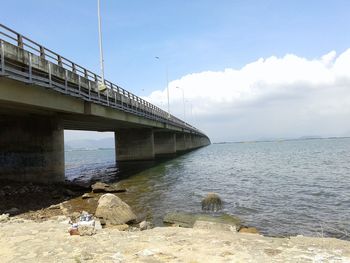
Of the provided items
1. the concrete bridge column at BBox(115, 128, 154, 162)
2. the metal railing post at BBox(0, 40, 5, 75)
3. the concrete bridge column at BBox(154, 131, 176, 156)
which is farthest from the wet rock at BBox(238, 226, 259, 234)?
the concrete bridge column at BBox(154, 131, 176, 156)

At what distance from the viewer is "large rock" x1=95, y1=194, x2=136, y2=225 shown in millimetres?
14517

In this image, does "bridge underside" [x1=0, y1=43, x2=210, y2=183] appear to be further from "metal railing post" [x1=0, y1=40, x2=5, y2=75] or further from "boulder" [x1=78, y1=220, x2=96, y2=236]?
"boulder" [x1=78, y1=220, x2=96, y2=236]

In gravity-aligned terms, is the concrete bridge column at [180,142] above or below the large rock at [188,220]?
above

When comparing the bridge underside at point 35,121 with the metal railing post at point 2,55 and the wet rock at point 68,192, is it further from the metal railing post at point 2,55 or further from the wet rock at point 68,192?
the wet rock at point 68,192

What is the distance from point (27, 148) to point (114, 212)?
1251 centimetres

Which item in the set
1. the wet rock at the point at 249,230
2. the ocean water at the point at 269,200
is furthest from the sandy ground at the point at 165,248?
the ocean water at the point at 269,200

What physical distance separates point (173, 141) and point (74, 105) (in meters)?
59.9

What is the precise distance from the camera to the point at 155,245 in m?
9.21

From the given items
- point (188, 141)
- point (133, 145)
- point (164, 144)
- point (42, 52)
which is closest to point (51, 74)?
point (42, 52)

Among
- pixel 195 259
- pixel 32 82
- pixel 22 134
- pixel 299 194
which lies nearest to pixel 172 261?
pixel 195 259

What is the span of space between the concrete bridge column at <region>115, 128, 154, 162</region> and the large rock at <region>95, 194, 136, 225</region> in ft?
136

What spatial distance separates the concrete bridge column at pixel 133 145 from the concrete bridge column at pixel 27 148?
3110 cm

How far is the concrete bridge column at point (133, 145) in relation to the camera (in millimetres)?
56656

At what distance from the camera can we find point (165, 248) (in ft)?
29.2
